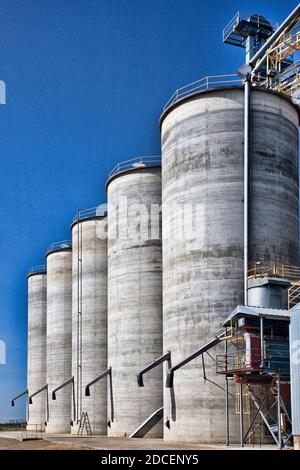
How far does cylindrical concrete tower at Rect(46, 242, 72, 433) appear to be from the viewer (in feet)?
199

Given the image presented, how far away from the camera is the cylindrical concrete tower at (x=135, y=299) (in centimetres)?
4512

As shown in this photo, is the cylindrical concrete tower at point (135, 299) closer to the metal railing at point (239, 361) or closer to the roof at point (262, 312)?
the metal railing at point (239, 361)

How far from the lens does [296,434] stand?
29.4m

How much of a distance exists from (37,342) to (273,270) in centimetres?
3951

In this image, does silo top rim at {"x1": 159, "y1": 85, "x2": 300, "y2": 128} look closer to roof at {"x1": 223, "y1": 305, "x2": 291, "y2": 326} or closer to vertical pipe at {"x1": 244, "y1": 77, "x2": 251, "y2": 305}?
vertical pipe at {"x1": 244, "y1": 77, "x2": 251, "y2": 305}

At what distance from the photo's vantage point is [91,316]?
55.0 meters

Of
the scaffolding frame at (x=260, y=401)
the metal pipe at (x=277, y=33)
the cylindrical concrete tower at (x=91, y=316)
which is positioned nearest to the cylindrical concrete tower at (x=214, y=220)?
the scaffolding frame at (x=260, y=401)

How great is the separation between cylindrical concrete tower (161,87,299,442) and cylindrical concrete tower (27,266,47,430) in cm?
3291

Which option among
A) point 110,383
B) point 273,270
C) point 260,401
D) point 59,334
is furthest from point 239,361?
point 59,334

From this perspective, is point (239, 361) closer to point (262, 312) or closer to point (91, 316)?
point (262, 312)

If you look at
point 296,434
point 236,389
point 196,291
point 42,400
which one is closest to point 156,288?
point 196,291

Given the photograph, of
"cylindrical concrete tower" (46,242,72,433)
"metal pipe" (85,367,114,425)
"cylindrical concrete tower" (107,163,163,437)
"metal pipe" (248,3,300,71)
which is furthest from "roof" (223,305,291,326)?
"cylindrical concrete tower" (46,242,72,433)

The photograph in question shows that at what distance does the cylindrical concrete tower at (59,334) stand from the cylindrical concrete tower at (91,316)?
497 centimetres

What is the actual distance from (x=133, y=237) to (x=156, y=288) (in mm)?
3681
